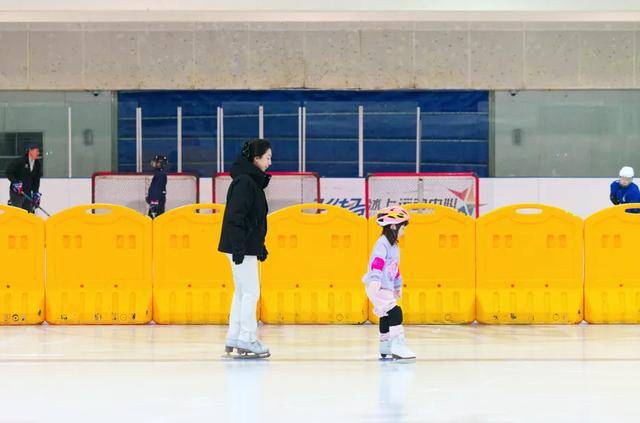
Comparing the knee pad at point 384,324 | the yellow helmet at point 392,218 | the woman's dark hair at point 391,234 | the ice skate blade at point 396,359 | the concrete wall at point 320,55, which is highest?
the concrete wall at point 320,55

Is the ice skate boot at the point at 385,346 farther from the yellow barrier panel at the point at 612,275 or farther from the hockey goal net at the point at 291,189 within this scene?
the hockey goal net at the point at 291,189

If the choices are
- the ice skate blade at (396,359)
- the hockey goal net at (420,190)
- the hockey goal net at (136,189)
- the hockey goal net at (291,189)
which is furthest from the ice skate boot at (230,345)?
the hockey goal net at (136,189)

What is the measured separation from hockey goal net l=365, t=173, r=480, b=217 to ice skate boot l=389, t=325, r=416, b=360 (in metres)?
10.9

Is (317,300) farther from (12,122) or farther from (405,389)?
(12,122)

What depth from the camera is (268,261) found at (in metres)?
12.1

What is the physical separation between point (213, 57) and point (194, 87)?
793 mm

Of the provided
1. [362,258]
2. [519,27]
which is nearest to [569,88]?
[519,27]

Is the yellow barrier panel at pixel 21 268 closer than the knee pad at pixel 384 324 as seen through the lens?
No

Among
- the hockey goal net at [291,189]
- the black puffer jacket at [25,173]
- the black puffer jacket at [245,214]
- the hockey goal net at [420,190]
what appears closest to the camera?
the black puffer jacket at [245,214]

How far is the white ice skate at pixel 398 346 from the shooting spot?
9.10 metres

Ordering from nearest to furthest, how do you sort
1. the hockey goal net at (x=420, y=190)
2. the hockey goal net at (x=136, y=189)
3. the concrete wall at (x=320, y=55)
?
the hockey goal net at (x=420, y=190) < the hockey goal net at (x=136, y=189) < the concrete wall at (x=320, y=55)

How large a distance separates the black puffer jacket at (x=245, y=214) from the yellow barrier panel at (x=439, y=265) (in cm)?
320

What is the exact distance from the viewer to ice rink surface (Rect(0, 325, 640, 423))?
6797 mm

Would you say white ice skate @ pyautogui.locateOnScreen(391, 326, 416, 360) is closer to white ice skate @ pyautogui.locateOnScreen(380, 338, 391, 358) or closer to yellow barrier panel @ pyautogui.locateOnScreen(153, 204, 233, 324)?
white ice skate @ pyautogui.locateOnScreen(380, 338, 391, 358)
